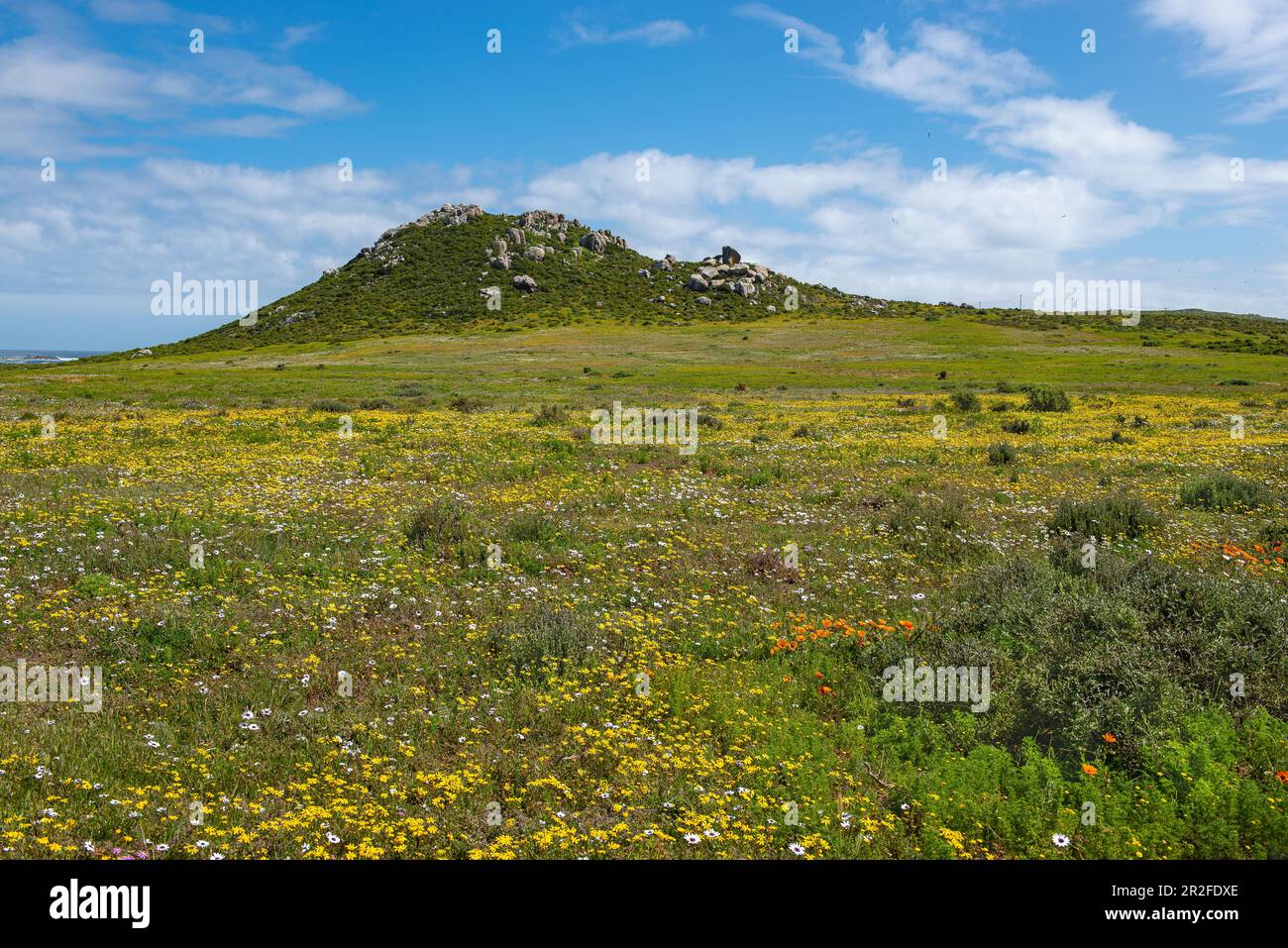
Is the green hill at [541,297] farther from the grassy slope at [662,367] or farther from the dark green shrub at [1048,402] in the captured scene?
the dark green shrub at [1048,402]

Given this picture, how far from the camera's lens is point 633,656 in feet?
29.3

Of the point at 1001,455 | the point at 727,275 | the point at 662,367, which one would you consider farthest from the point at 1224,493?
the point at 727,275

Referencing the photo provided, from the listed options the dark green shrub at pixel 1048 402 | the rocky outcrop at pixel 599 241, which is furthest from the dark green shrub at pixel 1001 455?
the rocky outcrop at pixel 599 241

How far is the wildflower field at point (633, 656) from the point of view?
18.7 feet

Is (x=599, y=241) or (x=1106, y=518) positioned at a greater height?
(x=599, y=241)

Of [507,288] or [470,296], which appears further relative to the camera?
[507,288]

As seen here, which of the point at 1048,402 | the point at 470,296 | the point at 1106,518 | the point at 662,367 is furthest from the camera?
the point at 470,296

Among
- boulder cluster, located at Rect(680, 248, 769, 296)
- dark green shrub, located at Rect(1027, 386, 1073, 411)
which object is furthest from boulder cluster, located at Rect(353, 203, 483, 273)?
dark green shrub, located at Rect(1027, 386, 1073, 411)

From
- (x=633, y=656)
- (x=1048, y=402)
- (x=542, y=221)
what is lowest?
(x=633, y=656)

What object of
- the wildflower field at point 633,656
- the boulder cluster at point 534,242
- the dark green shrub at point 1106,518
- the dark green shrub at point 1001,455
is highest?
the boulder cluster at point 534,242

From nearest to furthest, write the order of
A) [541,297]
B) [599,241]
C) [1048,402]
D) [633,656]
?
1. [633,656]
2. [1048,402]
3. [541,297]
4. [599,241]

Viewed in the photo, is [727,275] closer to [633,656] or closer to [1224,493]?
[1224,493]

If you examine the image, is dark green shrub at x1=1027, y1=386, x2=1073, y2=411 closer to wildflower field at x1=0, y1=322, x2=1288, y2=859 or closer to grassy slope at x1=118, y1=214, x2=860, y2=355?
wildflower field at x1=0, y1=322, x2=1288, y2=859
